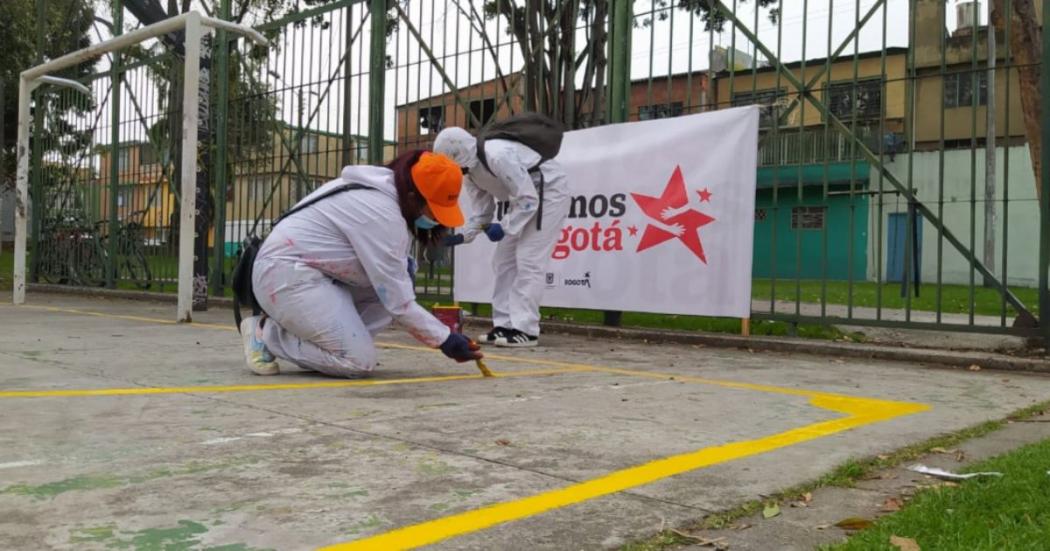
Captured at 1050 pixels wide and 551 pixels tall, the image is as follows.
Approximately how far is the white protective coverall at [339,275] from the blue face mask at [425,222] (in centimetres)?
8

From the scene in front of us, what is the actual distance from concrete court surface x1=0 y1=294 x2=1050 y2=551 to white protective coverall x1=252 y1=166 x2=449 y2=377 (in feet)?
0.68

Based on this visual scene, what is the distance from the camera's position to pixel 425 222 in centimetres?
466

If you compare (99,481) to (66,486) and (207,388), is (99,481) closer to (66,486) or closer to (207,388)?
(66,486)

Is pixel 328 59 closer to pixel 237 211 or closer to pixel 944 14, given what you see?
pixel 237 211

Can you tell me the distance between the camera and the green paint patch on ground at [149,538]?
6.59 ft

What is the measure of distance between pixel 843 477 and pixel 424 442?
1.41 meters

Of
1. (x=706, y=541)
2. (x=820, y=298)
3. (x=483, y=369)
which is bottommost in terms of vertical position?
(x=706, y=541)

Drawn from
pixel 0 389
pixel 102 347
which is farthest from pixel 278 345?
pixel 102 347

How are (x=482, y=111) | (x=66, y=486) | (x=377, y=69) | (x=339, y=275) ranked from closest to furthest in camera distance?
1. (x=66, y=486)
2. (x=339, y=275)
3. (x=482, y=111)
4. (x=377, y=69)

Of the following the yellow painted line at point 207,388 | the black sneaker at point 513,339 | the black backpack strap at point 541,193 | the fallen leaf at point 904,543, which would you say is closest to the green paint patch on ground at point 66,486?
the yellow painted line at point 207,388

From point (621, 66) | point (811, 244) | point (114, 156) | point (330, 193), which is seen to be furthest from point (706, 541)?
point (811, 244)

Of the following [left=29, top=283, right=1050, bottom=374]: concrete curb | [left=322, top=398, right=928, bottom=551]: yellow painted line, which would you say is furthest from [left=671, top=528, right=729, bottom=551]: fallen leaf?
[left=29, top=283, right=1050, bottom=374]: concrete curb

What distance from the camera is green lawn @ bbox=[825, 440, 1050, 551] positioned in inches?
83.7

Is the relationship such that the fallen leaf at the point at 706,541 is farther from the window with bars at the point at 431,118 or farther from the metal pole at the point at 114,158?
the metal pole at the point at 114,158
